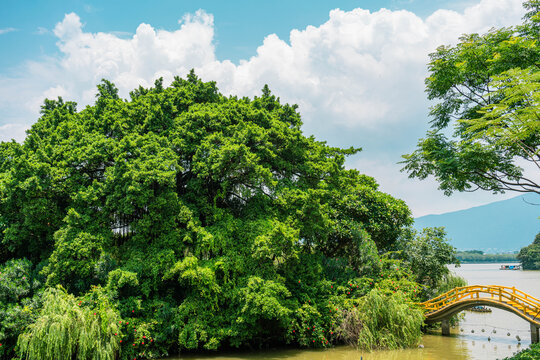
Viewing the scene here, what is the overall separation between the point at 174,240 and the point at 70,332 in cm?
430

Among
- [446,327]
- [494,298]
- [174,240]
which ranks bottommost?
[446,327]

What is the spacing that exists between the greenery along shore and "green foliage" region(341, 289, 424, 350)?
56 millimetres

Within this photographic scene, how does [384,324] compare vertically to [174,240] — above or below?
below

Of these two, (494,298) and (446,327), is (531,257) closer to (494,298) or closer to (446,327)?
(446,327)

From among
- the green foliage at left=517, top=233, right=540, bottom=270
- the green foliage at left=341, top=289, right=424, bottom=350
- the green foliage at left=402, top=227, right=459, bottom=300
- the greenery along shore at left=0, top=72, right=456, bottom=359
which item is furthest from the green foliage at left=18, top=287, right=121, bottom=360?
the green foliage at left=517, top=233, right=540, bottom=270

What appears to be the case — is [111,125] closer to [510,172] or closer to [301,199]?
[301,199]

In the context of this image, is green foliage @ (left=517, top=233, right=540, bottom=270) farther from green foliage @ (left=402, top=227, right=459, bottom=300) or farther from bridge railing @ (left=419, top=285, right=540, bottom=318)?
bridge railing @ (left=419, top=285, right=540, bottom=318)

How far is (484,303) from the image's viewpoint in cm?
1574

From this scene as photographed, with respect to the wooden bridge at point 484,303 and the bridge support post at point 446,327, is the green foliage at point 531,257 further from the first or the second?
the bridge support post at point 446,327

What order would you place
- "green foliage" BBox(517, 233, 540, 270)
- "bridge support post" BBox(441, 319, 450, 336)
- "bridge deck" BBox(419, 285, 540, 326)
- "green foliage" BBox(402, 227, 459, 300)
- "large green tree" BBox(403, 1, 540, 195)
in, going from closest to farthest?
1. "large green tree" BBox(403, 1, 540, 195)
2. "bridge deck" BBox(419, 285, 540, 326)
3. "bridge support post" BBox(441, 319, 450, 336)
4. "green foliage" BBox(402, 227, 459, 300)
5. "green foliage" BBox(517, 233, 540, 270)

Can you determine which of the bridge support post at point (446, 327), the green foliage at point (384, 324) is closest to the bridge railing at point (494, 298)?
the bridge support post at point (446, 327)

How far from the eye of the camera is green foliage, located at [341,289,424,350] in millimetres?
14062

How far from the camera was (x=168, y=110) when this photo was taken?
53.7 feet

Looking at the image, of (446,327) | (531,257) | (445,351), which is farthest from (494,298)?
(531,257)
